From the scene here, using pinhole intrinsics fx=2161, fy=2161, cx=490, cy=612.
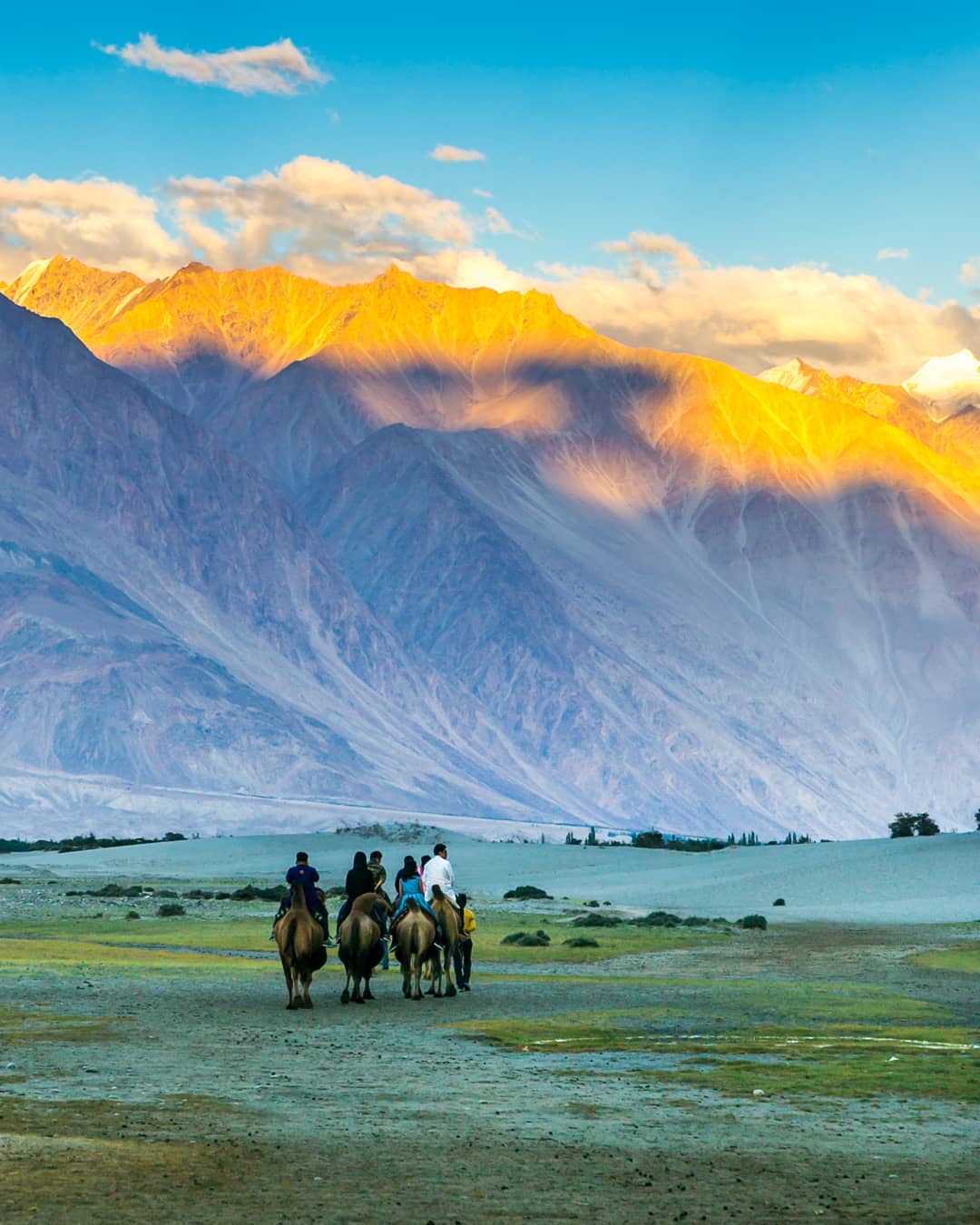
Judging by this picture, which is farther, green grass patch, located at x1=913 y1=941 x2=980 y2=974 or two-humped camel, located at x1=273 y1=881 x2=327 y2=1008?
green grass patch, located at x1=913 y1=941 x2=980 y2=974

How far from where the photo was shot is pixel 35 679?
193 m

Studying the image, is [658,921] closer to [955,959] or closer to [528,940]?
[528,940]

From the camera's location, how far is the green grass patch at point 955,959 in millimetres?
36906

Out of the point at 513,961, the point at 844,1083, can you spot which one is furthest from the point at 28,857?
the point at 844,1083

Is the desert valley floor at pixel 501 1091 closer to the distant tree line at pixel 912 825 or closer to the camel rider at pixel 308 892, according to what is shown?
the camel rider at pixel 308 892

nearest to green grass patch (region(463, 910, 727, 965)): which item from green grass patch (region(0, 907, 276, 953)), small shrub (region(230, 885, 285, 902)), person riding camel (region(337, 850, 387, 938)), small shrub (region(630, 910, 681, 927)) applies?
small shrub (region(630, 910, 681, 927))

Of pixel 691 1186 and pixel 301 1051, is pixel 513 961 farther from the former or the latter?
pixel 691 1186

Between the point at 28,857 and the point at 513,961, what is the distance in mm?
74485

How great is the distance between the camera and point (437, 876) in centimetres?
2870

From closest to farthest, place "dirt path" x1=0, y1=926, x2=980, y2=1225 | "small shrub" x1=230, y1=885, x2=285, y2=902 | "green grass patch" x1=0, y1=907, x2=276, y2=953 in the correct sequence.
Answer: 1. "dirt path" x1=0, y1=926, x2=980, y2=1225
2. "green grass patch" x1=0, y1=907, x2=276, y2=953
3. "small shrub" x1=230, y1=885, x2=285, y2=902

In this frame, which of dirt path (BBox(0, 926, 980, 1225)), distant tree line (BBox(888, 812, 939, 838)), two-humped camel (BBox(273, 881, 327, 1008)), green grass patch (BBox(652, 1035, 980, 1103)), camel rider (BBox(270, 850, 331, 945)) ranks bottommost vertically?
dirt path (BBox(0, 926, 980, 1225))

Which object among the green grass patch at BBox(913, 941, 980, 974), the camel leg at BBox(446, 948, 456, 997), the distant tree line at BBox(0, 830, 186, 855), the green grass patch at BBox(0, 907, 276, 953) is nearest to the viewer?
the camel leg at BBox(446, 948, 456, 997)

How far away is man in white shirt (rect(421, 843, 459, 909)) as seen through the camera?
28.7 metres

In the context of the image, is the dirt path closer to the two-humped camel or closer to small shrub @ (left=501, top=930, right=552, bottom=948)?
the two-humped camel
